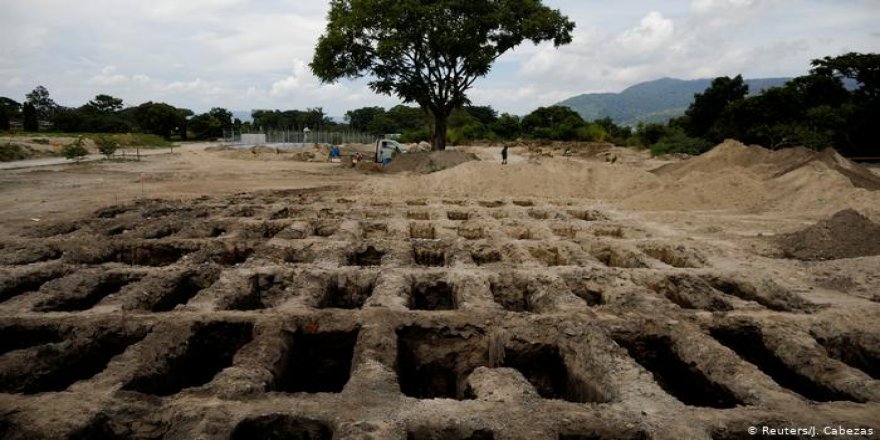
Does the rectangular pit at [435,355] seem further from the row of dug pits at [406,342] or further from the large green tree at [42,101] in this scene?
the large green tree at [42,101]

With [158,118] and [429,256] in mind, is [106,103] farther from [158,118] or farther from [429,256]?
[429,256]

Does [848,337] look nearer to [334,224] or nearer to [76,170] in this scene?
[334,224]

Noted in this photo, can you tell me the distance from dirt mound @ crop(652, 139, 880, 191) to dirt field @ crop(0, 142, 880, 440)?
372 centimetres

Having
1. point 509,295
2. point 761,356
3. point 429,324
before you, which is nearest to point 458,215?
point 509,295

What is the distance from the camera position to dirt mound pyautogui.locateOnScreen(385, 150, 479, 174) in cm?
2108

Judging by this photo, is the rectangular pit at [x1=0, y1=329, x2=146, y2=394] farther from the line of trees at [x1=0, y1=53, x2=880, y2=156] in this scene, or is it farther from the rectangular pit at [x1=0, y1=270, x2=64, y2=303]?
the line of trees at [x1=0, y1=53, x2=880, y2=156]

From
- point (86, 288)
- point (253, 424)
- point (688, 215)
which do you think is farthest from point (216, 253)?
point (688, 215)

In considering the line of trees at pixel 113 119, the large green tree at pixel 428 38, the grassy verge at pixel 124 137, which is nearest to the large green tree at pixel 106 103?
the line of trees at pixel 113 119

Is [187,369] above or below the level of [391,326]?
below

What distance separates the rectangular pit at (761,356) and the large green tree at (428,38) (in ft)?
58.8

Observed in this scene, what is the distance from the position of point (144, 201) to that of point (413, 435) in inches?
457

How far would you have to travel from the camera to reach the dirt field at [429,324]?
11.0 ft

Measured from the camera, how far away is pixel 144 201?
40.7 ft

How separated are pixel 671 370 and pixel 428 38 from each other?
62.3ft
